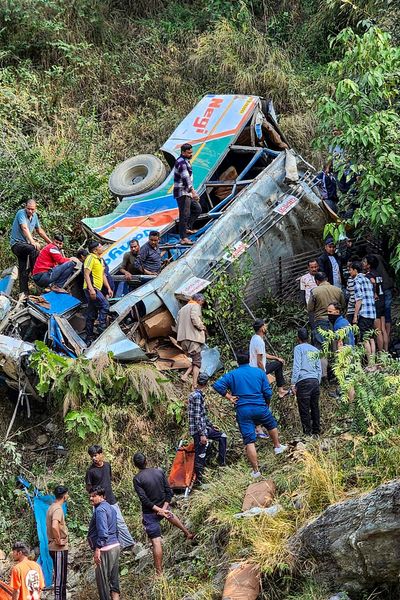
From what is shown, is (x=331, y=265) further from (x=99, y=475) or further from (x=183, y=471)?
(x=99, y=475)

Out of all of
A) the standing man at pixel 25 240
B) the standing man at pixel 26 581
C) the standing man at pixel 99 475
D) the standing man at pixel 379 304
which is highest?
the standing man at pixel 25 240

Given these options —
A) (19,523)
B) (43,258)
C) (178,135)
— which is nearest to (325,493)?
(19,523)

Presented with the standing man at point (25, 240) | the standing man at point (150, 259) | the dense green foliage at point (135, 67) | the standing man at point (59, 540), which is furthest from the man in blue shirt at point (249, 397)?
the dense green foliage at point (135, 67)

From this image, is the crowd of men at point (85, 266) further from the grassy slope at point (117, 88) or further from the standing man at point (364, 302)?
the standing man at point (364, 302)

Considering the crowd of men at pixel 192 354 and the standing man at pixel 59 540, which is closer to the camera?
the crowd of men at pixel 192 354

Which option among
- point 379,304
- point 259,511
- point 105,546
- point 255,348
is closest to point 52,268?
point 255,348

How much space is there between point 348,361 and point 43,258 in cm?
459

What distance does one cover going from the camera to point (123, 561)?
9719mm

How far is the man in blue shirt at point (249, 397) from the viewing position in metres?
9.62

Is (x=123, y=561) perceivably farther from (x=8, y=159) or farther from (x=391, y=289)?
(x=8, y=159)

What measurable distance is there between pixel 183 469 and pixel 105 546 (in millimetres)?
1748

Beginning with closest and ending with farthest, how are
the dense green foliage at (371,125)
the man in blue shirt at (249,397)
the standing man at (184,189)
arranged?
1. the man in blue shirt at (249,397)
2. the dense green foliage at (371,125)
3. the standing man at (184,189)

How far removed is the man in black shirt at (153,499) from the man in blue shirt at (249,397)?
3.28ft

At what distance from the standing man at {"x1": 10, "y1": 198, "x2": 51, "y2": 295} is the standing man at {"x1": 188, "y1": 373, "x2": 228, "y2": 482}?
3421 millimetres
